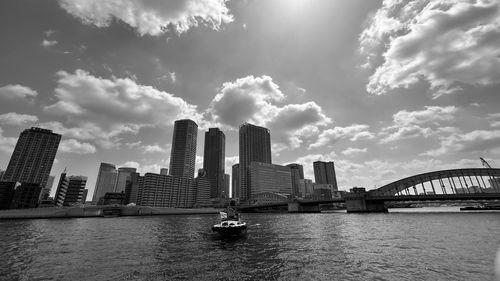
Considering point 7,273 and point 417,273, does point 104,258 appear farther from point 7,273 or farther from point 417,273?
point 417,273

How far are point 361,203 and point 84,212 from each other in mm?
188197

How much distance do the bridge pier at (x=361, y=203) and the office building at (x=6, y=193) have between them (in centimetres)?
26390

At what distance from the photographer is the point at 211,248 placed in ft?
110

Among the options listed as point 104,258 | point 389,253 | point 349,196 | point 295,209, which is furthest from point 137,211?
point 389,253

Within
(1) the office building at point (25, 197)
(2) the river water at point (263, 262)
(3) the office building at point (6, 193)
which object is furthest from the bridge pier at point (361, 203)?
(3) the office building at point (6, 193)

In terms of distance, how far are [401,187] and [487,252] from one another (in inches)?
5882

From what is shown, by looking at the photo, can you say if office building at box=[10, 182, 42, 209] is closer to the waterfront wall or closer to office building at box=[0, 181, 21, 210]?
office building at box=[0, 181, 21, 210]

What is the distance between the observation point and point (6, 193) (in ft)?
597

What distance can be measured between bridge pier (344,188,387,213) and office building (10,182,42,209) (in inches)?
9708

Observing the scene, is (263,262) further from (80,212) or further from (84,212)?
(84,212)

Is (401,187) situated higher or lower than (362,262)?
higher

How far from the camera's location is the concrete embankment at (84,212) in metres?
128

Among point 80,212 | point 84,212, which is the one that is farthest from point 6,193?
point 84,212

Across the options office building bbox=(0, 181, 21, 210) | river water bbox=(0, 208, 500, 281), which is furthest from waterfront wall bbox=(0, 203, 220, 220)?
river water bbox=(0, 208, 500, 281)
